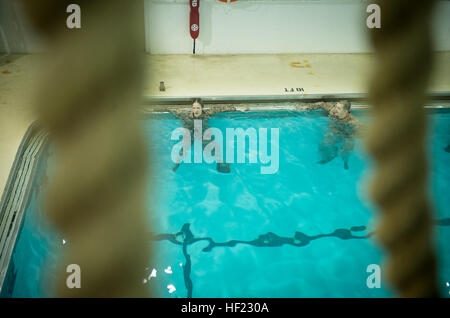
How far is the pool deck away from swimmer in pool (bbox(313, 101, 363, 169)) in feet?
1.99

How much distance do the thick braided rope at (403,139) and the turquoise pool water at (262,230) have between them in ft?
9.91

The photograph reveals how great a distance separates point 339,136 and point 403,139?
19.5 feet

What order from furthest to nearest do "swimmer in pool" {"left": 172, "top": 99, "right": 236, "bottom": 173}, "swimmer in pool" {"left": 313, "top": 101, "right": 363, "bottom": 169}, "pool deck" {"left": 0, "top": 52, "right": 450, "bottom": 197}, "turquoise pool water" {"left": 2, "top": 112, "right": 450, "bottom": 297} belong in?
"pool deck" {"left": 0, "top": 52, "right": 450, "bottom": 197} < "swimmer in pool" {"left": 313, "top": 101, "right": 363, "bottom": 169} < "swimmer in pool" {"left": 172, "top": 99, "right": 236, "bottom": 173} < "turquoise pool water" {"left": 2, "top": 112, "right": 450, "bottom": 297}

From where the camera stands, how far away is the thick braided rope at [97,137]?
289mm

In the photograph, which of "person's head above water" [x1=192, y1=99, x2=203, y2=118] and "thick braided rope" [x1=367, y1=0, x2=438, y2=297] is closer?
"thick braided rope" [x1=367, y1=0, x2=438, y2=297]

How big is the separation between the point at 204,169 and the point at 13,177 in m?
2.58

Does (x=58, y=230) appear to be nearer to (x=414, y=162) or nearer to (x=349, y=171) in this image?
(x=414, y=162)

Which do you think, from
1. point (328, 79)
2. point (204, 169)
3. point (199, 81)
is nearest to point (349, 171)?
point (204, 169)

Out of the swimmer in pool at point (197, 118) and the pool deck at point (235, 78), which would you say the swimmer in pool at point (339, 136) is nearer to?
the pool deck at point (235, 78)

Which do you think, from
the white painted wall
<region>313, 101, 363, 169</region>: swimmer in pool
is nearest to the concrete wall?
the white painted wall

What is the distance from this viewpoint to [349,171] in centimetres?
559

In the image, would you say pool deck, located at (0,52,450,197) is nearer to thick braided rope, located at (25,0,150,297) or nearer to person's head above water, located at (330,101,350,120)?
person's head above water, located at (330,101,350,120)

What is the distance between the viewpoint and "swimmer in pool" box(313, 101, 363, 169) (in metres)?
5.80

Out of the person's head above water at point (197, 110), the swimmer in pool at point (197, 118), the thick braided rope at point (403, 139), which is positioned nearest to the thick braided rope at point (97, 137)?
the thick braided rope at point (403, 139)
